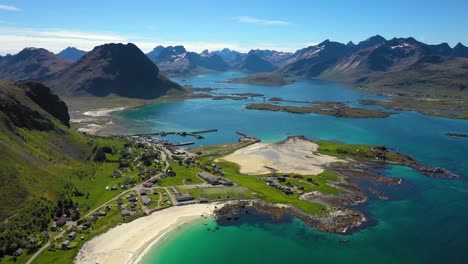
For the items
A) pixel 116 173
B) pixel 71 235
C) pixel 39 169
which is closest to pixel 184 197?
pixel 116 173

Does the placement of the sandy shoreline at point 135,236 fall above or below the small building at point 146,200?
below

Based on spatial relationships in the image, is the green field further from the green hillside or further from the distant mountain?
the distant mountain

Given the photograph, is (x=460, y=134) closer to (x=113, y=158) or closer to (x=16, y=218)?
(x=113, y=158)

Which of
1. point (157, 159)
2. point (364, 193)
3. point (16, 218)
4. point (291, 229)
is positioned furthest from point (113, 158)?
point (364, 193)

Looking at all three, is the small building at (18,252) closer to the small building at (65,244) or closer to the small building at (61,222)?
the small building at (65,244)

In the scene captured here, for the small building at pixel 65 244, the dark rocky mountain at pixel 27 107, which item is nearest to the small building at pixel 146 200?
the small building at pixel 65 244
